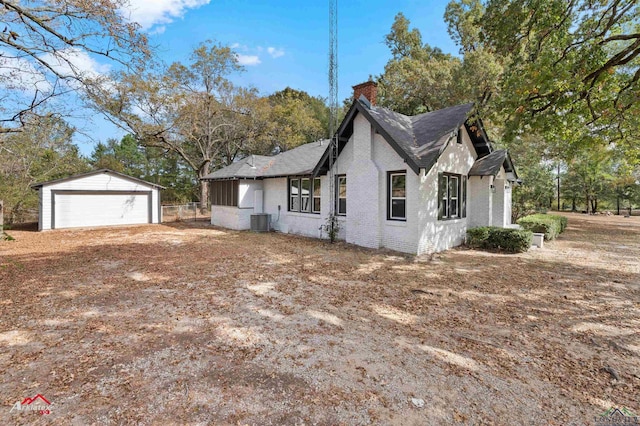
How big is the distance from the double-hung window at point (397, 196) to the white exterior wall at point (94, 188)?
16.7 metres

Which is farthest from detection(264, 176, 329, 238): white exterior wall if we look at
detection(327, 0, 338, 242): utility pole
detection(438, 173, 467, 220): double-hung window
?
detection(438, 173, 467, 220): double-hung window

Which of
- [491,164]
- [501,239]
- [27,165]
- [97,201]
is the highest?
[27,165]

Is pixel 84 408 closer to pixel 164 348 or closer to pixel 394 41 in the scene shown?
pixel 164 348

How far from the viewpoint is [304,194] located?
15.1 metres

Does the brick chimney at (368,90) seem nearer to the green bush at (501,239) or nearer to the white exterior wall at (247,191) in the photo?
the green bush at (501,239)

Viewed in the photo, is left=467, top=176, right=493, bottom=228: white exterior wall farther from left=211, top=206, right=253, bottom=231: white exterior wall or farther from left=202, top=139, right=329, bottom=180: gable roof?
left=211, top=206, right=253, bottom=231: white exterior wall

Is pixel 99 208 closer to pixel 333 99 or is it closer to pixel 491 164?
pixel 333 99

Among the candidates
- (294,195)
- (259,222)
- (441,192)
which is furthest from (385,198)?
(259,222)

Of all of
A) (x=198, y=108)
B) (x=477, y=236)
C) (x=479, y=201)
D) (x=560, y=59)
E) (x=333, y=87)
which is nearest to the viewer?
(x=560, y=59)

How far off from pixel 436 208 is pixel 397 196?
1.40 metres

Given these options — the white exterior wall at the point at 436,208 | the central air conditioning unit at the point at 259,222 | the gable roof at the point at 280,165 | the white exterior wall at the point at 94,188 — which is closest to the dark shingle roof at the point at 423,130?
the white exterior wall at the point at 436,208

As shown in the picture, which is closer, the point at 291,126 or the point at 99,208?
the point at 99,208

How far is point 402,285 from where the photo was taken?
23.0 feet

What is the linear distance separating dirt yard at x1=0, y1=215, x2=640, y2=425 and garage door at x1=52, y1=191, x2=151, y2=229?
10.7m
